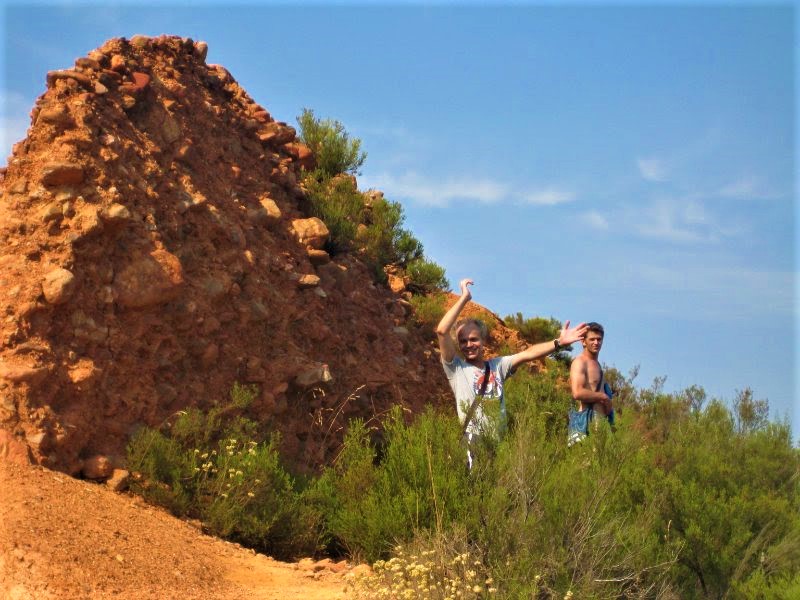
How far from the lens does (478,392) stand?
7.45 m

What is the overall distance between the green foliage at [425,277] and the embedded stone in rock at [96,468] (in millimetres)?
7262

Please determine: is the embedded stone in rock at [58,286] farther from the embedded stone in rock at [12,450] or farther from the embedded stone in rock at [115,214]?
the embedded stone in rock at [12,450]

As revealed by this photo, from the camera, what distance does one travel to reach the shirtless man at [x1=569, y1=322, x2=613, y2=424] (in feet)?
26.5

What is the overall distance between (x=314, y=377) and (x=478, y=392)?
2833 mm

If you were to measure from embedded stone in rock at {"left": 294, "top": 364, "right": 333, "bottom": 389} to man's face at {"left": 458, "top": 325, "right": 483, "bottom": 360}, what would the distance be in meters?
2.58

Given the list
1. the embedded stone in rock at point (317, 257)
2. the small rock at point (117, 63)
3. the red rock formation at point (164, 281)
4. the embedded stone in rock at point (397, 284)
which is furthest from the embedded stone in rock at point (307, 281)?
the embedded stone in rock at point (397, 284)

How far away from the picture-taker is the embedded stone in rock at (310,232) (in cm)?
1135

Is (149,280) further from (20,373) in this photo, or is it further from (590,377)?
(590,377)

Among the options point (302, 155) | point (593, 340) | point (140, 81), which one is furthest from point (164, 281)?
point (302, 155)

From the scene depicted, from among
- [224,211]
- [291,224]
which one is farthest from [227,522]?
[291,224]

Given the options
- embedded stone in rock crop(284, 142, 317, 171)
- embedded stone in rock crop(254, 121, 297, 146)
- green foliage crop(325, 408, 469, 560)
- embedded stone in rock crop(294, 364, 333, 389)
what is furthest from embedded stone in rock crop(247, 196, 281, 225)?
green foliage crop(325, 408, 469, 560)

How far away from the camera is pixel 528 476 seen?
6.60 m

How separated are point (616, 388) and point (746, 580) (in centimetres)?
888

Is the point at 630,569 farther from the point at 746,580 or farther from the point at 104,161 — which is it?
the point at 104,161
